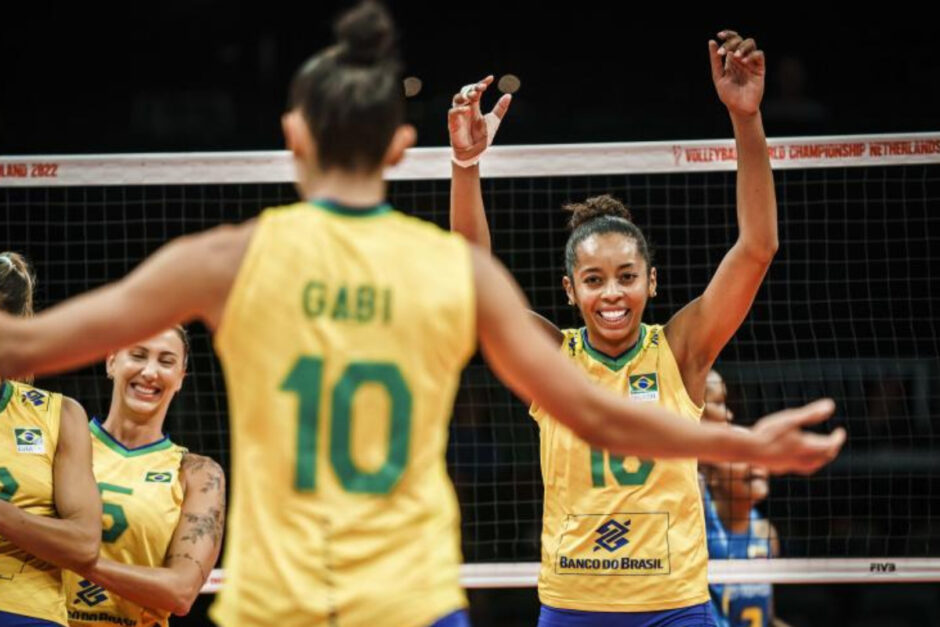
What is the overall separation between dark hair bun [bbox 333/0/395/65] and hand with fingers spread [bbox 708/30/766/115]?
1.74 metres

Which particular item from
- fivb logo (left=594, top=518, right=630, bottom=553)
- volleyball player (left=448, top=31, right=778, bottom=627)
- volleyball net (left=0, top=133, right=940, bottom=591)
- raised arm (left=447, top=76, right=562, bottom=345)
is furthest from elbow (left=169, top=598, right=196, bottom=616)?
volleyball net (left=0, top=133, right=940, bottom=591)

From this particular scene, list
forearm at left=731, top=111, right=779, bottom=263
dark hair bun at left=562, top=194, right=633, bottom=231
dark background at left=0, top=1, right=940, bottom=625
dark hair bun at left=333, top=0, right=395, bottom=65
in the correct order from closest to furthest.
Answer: dark hair bun at left=333, top=0, right=395, bottom=65, forearm at left=731, top=111, right=779, bottom=263, dark hair bun at left=562, top=194, right=633, bottom=231, dark background at left=0, top=1, right=940, bottom=625

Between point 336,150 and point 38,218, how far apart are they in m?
6.48

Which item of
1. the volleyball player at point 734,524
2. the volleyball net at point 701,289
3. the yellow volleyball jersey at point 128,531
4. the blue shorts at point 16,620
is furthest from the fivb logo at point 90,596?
the volleyball player at point 734,524

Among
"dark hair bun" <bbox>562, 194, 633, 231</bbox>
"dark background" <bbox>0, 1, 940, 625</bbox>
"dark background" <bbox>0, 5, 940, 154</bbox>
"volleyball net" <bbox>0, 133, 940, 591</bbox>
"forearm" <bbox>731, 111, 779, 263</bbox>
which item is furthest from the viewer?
"dark background" <bbox>0, 5, 940, 154</bbox>

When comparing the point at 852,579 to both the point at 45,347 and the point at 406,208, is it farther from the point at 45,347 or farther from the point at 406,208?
the point at 45,347

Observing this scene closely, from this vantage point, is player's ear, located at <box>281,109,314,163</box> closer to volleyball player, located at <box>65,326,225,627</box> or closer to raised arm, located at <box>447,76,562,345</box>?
raised arm, located at <box>447,76,562,345</box>

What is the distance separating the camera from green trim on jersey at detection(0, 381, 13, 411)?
165 inches

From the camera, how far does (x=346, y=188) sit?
2.39 meters

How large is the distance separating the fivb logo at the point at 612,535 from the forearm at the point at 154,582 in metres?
1.29

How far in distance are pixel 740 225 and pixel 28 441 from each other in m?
2.31

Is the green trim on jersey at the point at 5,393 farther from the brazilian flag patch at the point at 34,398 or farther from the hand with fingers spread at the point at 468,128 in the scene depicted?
the hand with fingers spread at the point at 468,128

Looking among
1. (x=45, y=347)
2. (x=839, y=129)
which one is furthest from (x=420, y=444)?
(x=839, y=129)

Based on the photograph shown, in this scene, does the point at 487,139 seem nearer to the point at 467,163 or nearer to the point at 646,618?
the point at 467,163
